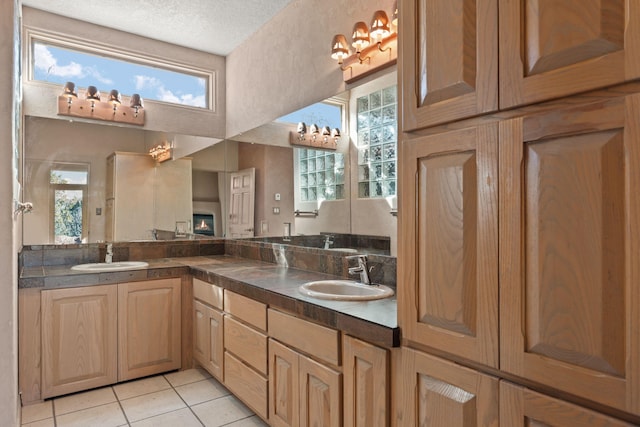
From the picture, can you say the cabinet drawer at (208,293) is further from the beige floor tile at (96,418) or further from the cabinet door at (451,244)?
the cabinet door at (451,244)

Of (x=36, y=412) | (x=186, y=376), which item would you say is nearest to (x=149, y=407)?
(x=186, y=376)

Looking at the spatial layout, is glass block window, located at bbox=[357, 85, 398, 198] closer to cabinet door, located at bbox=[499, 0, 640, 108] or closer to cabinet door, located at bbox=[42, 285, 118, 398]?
cabinet door, located at bbox=[499, 0, 640, 108]

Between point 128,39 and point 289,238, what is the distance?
2.26 meters

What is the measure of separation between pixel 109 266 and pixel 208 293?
92 cm

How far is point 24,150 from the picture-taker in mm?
2904

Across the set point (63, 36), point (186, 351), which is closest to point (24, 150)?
point (63, 36)

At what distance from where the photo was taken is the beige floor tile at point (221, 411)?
7.57 ft

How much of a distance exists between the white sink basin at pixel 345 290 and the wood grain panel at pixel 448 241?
1.82 ft

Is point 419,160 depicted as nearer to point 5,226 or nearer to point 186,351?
point 5,226

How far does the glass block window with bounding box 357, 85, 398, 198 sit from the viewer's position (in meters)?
2.08

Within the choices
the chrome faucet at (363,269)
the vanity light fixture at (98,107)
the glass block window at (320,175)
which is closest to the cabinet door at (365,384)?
the chrome faucet at (363,269)

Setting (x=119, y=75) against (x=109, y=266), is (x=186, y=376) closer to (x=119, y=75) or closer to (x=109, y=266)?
(x=109, y=266)

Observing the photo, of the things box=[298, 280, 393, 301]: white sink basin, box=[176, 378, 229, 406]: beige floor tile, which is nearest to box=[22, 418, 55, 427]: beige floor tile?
box=[176, 378, 229, 406]: beige floor tile

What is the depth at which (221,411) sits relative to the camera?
2416 millimetres
